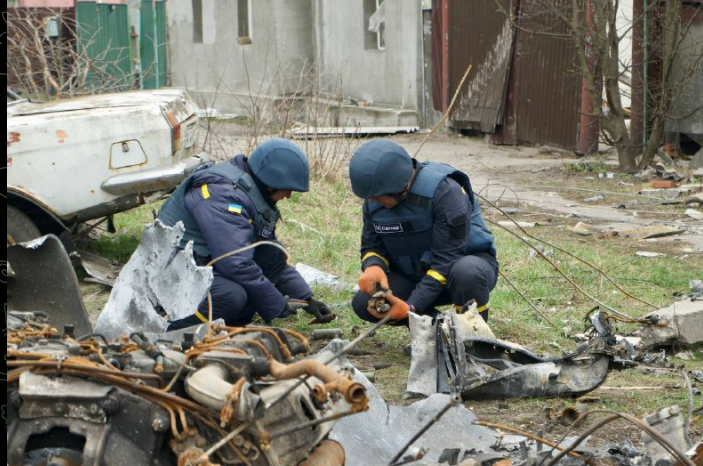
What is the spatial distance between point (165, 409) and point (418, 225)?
8.66ft

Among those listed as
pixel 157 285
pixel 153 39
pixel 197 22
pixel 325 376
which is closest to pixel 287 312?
pixel 157 285

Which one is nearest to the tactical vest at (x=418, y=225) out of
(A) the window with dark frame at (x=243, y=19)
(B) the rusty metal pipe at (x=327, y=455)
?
(B) the rusty metal pipe at (x=327, y=455)

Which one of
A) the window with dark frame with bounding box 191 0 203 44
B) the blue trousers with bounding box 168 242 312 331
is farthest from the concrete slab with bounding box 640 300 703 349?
the window with dark frame with bounding box 191 0 203 44

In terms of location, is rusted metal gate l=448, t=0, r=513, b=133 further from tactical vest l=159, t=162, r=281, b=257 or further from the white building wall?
tactical vest l=159, t=162, r=281, b=257

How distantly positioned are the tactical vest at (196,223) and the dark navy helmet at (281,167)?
92mm

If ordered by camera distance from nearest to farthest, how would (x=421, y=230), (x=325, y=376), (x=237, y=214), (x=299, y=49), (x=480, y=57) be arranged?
(x=325, y=376) < (x=237, y=214) < (x=421, y=230) < (x=480, y=57) < (x=299, y=49)

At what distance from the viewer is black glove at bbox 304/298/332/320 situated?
5898mm

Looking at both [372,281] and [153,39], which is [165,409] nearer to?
[372,281]

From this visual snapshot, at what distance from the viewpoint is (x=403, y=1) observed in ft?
57.8

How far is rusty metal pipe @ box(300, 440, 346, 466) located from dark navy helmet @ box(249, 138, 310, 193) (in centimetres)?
231

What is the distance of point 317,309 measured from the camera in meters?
5.90

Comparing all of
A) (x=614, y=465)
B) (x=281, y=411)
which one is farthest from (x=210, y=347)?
(x=614, y=465)

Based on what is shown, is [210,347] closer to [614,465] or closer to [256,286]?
[614,465]

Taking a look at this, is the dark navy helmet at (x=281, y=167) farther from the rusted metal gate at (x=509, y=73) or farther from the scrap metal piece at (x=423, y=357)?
the rusted metal gate at (x=509, y=73)
